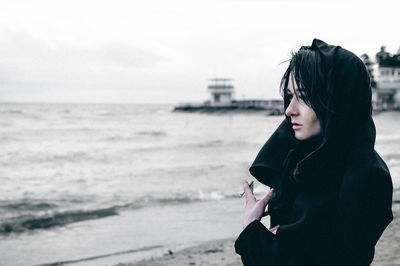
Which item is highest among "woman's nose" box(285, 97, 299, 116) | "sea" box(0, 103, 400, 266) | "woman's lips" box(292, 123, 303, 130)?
"woman's nose" box(285, 97, 299, 116)

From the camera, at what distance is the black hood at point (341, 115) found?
1.18m

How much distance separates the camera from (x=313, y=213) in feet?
3.94

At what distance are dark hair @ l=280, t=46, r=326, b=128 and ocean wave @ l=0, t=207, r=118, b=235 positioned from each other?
9268mm

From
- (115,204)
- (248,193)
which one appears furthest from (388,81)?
(248,193)

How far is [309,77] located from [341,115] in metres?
0.15

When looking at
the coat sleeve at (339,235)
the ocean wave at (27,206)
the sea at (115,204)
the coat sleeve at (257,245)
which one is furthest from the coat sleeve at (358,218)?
the ocean wave at (27,206)

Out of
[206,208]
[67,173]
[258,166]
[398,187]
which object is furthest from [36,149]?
[258,166]

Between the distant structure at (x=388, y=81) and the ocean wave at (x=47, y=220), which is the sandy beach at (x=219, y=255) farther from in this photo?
the distant structure at (x=388, y=81)

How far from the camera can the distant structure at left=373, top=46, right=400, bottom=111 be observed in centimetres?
5829

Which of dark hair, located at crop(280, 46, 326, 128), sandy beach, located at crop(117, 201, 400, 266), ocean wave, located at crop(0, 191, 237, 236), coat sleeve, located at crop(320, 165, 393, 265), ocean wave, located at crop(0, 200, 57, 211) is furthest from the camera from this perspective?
ocean wave, located at crop(0, 200, 57, 211)

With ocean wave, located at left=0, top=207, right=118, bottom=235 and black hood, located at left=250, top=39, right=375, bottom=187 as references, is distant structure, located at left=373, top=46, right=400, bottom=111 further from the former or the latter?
black hood, located at left=250, top=39, right=375, bottom=187

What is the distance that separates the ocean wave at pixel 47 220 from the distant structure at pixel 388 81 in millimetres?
53489

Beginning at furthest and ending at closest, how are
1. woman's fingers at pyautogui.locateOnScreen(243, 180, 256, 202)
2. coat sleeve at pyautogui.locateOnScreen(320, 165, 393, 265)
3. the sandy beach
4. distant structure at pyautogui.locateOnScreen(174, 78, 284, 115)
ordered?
distant structure at pyautogui.locateOnScreen(174, 78, 284, 115)
the sandy beach
woman's fingers at pyautogui.locateOnScreen(243, 180, 256, 202)
coat sleeve at pyautogui.locateOnScreen(320, 165, 393, 265)

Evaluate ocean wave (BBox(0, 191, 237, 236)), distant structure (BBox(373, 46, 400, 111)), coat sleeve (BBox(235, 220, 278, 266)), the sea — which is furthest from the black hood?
distant structure (BBox(373, 46, 400, 111))
